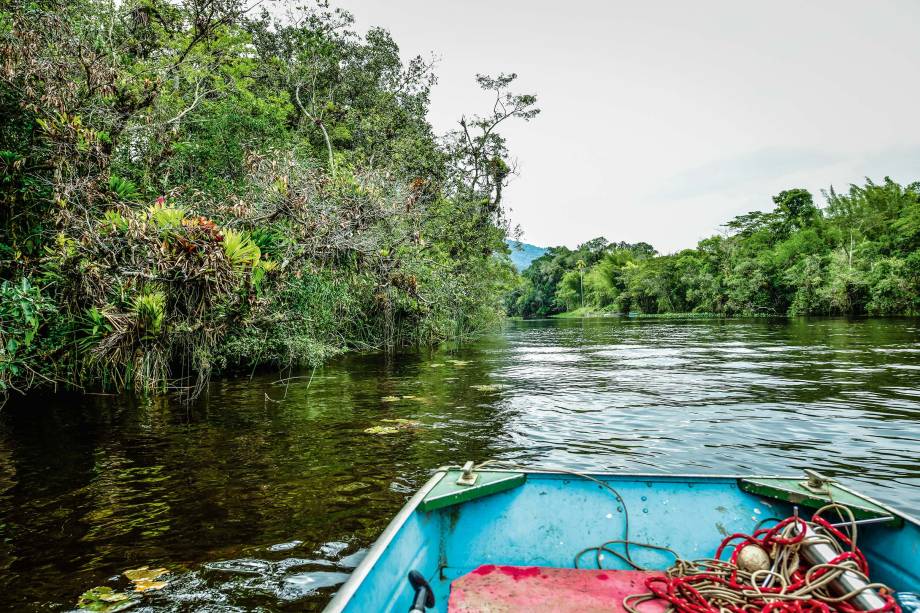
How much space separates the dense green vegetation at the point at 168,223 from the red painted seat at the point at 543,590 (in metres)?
7.02

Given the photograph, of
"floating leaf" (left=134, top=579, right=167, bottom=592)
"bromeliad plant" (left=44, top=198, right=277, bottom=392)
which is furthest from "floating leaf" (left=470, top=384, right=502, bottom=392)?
"floating leaf" (left=134, top=579, right=167, bottom=592)

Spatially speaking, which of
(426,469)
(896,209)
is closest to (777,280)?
(896,209)

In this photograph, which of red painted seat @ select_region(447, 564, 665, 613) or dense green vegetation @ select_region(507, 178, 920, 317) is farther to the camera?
dense green vegetation @ select_region(507, 178, 920, 317)

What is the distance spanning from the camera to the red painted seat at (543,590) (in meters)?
2.74

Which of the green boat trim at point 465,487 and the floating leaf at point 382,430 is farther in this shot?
the floating leaf at point 382,430

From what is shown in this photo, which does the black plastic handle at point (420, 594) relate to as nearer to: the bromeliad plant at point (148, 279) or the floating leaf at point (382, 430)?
the floating leaf at point (382, 430)

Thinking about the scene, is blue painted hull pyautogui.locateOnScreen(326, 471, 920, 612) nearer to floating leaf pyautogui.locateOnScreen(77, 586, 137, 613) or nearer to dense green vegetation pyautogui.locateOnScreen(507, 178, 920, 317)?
floating leaf pyautogui.locateOnScreen(77, 586, 137, 613)

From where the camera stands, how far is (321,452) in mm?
6816

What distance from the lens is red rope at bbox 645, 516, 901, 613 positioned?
2469mm

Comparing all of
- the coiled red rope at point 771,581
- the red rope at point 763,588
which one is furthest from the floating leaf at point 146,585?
the red rope at point 763,588

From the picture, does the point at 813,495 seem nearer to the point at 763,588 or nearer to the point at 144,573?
the point at 763,588

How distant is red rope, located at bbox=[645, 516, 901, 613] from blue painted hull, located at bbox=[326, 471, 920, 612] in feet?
0.66

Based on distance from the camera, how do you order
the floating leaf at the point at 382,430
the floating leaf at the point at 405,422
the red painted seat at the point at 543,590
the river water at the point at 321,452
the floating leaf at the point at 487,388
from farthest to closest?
the floating leaf at the point at 487,388
the floating leaf at the point at 405,422
the floating leaf at the point at 382,430
the river water at the point at 321,452
the red painted seat at the point at 543,590

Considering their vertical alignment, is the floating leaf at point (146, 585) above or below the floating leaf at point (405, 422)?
below
